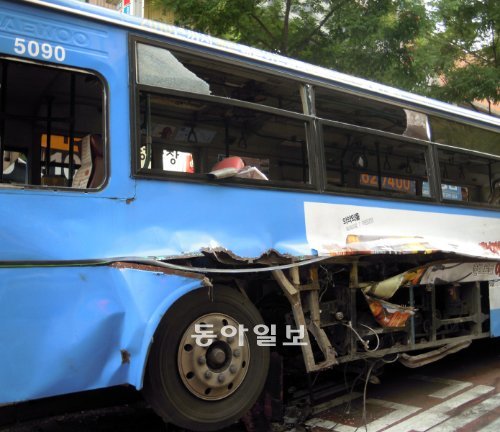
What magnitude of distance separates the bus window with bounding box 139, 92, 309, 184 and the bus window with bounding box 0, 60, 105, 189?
35 cm

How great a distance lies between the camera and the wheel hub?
10.5ft

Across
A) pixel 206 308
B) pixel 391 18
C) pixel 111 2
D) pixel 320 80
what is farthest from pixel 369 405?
pixel 111 2

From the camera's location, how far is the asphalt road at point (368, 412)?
12.0 feet

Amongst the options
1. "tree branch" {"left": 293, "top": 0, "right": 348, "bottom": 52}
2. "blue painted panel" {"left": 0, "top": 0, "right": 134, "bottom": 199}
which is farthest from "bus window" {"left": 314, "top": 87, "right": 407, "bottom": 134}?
"tree branch" {"left": 293, "top": 0, "right": 348, "bottom": 52}

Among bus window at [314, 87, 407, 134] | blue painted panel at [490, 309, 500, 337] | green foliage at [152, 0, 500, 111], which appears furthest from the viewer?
green foliage at [152, 0, 500, 111]

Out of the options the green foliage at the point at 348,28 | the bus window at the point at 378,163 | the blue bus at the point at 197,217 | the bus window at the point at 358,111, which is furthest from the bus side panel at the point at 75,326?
the green foliage at the point at 348,28

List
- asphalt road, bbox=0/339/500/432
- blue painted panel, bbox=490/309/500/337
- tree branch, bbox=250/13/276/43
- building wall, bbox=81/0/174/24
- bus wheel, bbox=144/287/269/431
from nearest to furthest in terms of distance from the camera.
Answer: bus wheel, bbox=144/287/269/431 < asphalt road, bbox=0/339/500/432 < blue painted panel, bbox=490/309/500/337 < tree branch, bbox=250/13/276/43 < building wall, bbox=81/0/174/24

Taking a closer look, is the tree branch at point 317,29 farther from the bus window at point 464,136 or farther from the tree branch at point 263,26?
the bus window at point 464,136

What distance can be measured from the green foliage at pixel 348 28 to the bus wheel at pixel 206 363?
501cm

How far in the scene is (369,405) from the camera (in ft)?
15.2

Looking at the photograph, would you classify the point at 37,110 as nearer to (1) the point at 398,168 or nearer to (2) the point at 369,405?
(1) the point at 398,168

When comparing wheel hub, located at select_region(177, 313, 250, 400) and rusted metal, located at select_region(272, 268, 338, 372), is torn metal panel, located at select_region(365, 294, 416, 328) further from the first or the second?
wheel hub, located at select_region(177, 313, 250, 400)

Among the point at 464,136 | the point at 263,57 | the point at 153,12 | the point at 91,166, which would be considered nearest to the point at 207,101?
the point at 263,57

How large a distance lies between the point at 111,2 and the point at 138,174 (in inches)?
318
